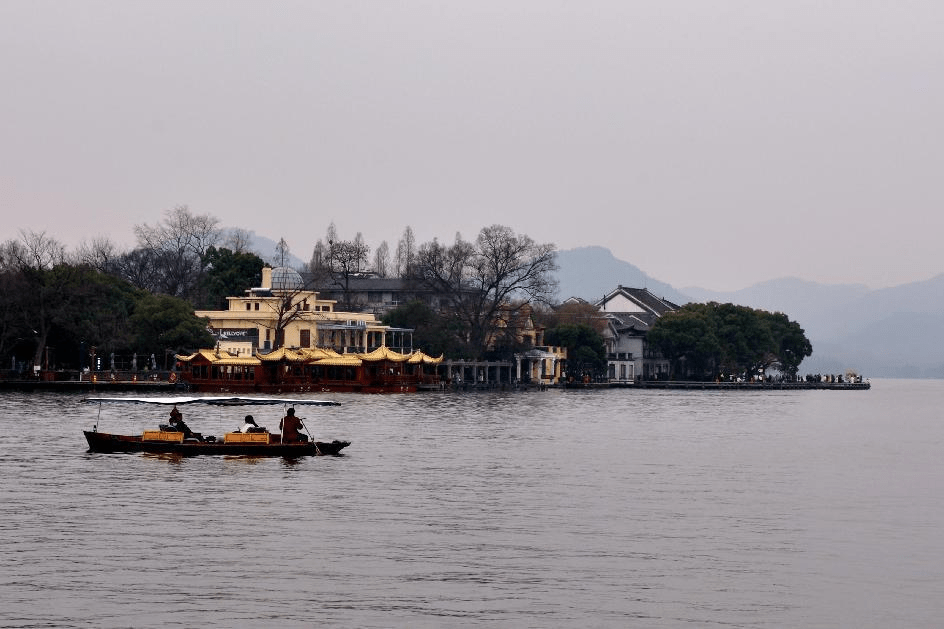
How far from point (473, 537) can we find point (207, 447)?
20584 millimetres

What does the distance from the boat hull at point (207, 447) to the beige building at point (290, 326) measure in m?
95.1

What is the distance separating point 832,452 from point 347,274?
396 feet

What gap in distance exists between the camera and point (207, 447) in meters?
53.2

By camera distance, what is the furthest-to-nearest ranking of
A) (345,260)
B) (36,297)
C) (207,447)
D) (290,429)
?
(345,260) < (36,297) < (290,429) < (207,447)

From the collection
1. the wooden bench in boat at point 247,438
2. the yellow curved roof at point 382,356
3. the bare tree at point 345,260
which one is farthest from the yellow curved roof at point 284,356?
the wooden bench in boat at point 247,438

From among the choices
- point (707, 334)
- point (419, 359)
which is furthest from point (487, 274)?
point (707, 334)

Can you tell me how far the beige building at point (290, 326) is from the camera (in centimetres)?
15525

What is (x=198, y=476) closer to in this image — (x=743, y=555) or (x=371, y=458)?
(x=371, y=458)


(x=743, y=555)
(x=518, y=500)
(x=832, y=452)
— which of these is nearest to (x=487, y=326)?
(x=832, y=452)

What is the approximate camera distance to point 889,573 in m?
31.2

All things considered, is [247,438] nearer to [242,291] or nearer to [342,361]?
[342,361]

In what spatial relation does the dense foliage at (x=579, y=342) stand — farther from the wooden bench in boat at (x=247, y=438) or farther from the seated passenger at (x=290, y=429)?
the wooden bench in boat at (x=247, y=438)

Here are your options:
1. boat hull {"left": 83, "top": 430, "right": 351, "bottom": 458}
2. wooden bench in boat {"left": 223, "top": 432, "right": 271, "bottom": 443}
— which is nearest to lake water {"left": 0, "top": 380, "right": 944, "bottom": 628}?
boat hull {"left": 83, "top": 430, "right": 351, "bottom": 458}

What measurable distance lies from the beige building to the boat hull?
312 ft
